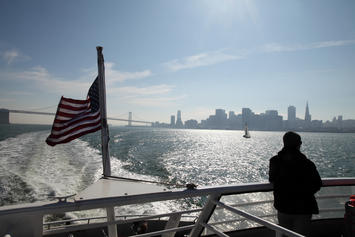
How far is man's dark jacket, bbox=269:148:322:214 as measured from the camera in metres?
2.27

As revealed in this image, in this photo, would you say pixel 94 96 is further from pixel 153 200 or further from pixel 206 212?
pixel 206 212

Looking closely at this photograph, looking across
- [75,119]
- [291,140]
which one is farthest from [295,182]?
[75,119]

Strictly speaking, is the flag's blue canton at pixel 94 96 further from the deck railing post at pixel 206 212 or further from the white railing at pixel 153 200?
the deck railing post at pixel 206 212

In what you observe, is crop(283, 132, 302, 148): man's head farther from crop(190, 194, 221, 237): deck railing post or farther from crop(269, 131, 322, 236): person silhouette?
crop(190, 194, 221, 237): deck railing post

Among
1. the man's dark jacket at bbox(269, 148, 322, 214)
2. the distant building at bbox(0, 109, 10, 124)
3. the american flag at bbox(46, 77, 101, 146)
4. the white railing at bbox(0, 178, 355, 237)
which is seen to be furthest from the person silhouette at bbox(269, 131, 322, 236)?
the distant building at bbox(0, 109, 10, 124)

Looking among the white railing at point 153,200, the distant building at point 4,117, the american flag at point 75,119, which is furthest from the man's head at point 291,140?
the distant building at point 4,117

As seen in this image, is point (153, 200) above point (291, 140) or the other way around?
the other way around

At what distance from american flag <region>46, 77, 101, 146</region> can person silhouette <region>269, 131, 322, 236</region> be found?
122 inches

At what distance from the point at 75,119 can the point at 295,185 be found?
3642 millimetres

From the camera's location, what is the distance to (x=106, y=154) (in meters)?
3.81

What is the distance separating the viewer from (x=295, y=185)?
2.29 m

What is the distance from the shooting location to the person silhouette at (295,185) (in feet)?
7.46

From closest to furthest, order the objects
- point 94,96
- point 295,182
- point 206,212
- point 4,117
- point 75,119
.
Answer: point 295,182, point 206,212, point 75,119, point 94,96, point 4,117

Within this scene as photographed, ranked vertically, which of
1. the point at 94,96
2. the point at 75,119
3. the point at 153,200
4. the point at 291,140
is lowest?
the point at 153,200
